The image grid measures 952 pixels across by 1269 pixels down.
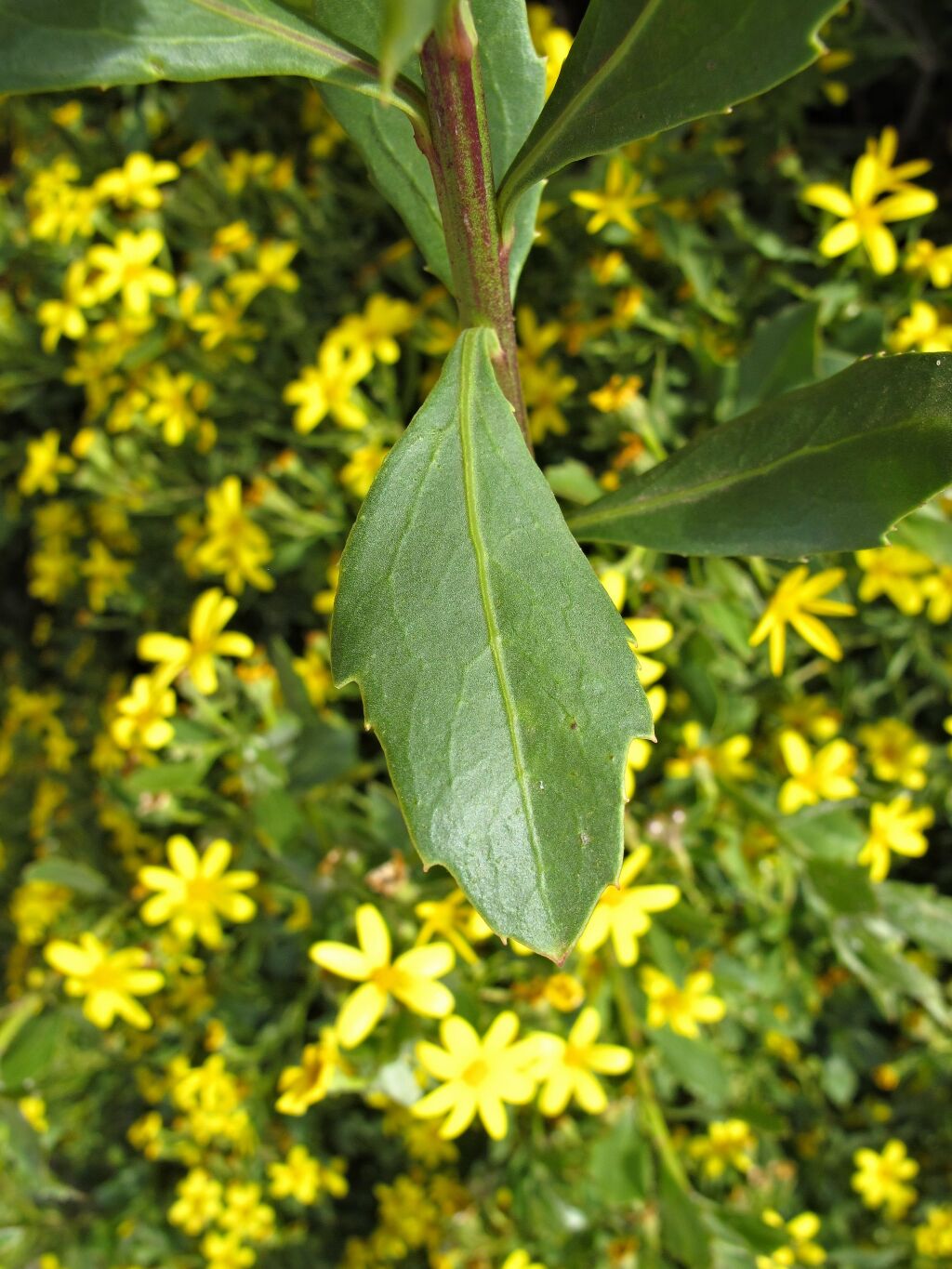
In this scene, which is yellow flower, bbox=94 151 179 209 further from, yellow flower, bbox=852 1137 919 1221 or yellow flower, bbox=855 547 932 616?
yellow flower, bbox=852 1137 919 1221

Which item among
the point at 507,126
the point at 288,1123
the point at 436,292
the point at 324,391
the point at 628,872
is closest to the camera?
the point at 507,126

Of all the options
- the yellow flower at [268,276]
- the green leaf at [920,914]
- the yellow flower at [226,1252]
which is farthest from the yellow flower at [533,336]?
the yellow flower at [226,1252]

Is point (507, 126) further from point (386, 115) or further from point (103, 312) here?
point (103, 312)

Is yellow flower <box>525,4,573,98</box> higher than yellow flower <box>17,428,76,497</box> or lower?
higher

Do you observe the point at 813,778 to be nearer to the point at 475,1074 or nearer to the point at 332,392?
the point at 475,1074

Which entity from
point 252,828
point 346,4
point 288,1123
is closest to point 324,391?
point 252,828

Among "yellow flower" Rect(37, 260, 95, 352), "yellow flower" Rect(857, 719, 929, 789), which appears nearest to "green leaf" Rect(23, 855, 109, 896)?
"yellow flower" Rect(37, 260, 95, 352)
